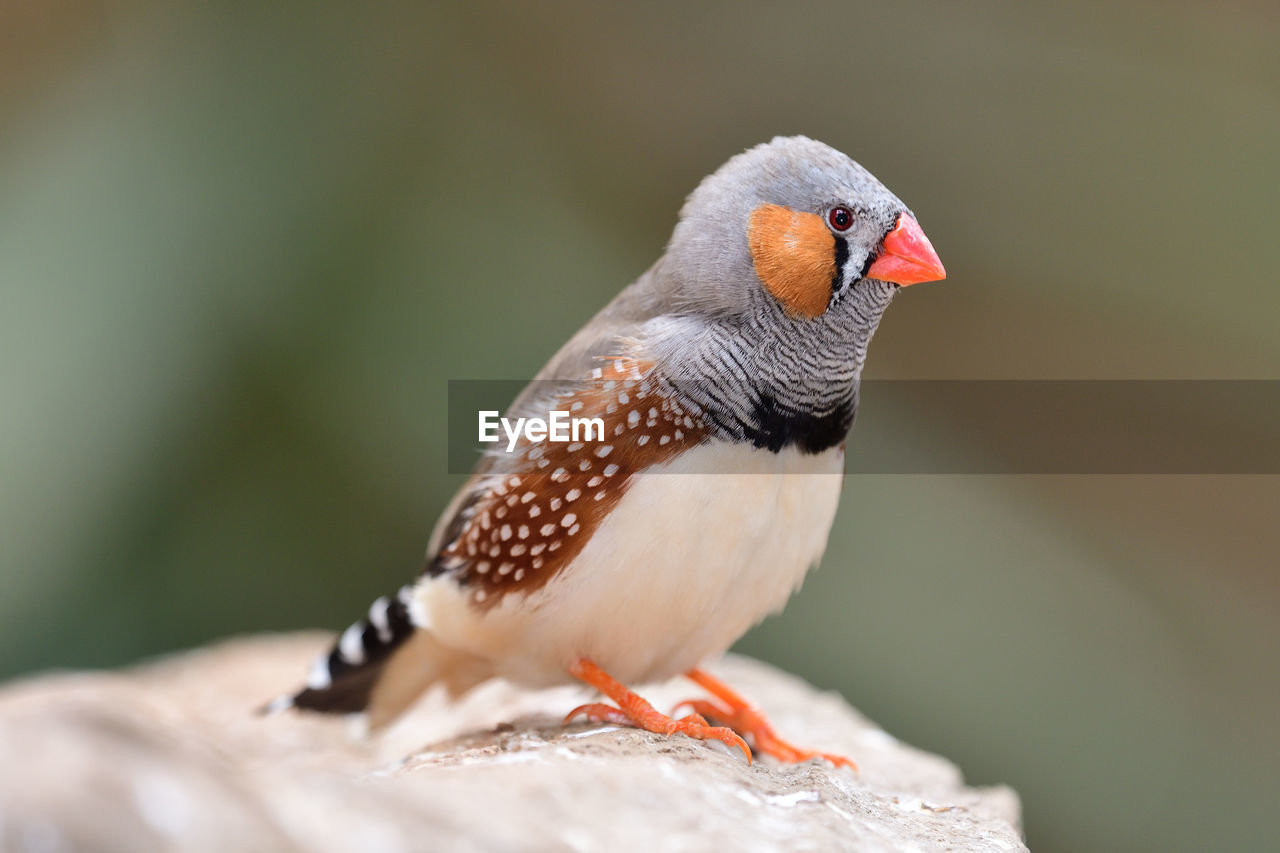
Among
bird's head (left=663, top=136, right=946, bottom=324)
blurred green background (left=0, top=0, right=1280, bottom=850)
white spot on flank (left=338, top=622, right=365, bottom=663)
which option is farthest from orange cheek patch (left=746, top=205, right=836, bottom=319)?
blurred green background (left=0, top=0, right=1280, bottom=850)

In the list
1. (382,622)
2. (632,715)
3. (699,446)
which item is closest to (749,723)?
(632,715)

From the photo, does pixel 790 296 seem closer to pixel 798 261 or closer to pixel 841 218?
pixel 798 261

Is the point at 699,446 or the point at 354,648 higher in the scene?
the point at 699,446

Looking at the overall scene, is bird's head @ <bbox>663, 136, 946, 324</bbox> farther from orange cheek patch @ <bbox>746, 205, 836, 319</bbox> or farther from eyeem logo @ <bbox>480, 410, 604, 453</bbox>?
eyeem logo @ <bbox>480, 410, 604, 453</bbox>

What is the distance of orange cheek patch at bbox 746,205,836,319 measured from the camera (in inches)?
107

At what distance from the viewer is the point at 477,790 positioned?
1898 mm

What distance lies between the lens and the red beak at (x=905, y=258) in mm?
2676

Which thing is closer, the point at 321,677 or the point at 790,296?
the point at 790,296

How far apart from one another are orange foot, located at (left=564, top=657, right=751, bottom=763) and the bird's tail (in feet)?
1.46

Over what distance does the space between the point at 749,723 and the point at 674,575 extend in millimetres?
730

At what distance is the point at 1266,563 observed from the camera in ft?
19.1

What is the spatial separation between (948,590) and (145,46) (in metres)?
4.88

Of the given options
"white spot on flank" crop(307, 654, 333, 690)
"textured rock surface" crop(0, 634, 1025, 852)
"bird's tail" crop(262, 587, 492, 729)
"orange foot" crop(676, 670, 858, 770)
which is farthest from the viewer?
"white spot on flank" crop(307, 654, 333, 690)

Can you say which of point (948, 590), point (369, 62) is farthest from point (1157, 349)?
point (369, 62)
